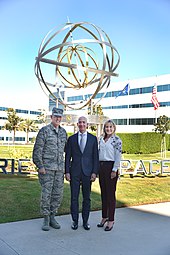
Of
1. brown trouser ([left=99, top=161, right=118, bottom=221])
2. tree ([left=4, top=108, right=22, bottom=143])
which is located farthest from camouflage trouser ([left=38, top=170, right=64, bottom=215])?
tree ([left=4, top=108, right=22, bottom=143])

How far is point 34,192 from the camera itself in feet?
26.1

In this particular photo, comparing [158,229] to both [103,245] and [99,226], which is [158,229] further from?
[103,245]

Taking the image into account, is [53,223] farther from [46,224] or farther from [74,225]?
[74,225]

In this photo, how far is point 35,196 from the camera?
7.44 metres

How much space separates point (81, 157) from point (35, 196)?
2.76 metres

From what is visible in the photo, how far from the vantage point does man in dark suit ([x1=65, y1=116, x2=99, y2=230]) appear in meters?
5.15

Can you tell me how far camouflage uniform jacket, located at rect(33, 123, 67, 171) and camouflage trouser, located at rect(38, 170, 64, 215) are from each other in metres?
0.12

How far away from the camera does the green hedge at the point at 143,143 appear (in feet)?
121

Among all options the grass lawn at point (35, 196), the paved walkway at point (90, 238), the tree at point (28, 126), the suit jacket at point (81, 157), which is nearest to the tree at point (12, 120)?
the tree at point (28, 126)

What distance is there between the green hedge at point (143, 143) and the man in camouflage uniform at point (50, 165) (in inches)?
1273

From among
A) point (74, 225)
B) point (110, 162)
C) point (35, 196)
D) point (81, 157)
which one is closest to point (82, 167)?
point (81, 157)

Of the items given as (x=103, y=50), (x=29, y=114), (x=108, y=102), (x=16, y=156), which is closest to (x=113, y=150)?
(x=103, y=50)

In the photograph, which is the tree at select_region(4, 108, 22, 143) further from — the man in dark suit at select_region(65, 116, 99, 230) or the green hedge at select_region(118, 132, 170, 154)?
the man in dark suit at select_region(65, 116, 99, 230)

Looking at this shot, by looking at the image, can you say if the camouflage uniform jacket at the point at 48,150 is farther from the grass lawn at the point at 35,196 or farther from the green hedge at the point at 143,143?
the green hedge at the point at 143,143
